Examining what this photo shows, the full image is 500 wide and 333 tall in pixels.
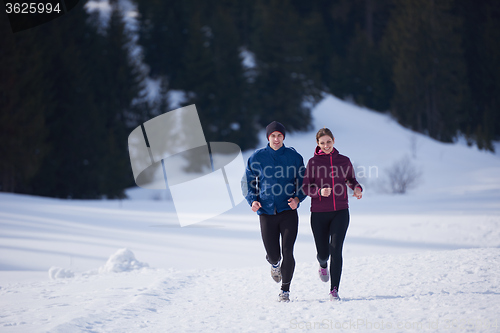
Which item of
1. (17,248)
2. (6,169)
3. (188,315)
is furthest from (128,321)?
(6,169)

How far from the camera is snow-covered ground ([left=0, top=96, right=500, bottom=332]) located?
357cm

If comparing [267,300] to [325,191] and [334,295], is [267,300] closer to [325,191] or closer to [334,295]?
[334,295]

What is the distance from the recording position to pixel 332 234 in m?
4.04

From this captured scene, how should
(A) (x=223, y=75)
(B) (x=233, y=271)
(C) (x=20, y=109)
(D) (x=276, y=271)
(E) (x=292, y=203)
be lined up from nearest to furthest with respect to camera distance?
(E) (x=292, y=203), (D) (x=276, y=271), (B) (x=233, y=271), (C) (x=20, y=109), (A) (x=223, y=75)

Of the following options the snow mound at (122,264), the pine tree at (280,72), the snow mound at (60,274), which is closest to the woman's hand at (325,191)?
the snow mound at (122,264)

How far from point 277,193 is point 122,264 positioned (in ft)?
11.9

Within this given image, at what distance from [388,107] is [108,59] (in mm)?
24031

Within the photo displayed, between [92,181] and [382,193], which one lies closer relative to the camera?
[382,193]

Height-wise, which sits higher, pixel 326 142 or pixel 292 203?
pixel 326 142

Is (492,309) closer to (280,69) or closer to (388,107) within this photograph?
(280,69)

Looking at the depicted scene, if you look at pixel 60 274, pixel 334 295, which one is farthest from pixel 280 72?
pixel 334 295

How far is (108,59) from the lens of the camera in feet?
79.3

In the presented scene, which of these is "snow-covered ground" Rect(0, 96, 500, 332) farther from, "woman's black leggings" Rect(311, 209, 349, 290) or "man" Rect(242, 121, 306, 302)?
"man" Rect(242, 121, 306, 302)

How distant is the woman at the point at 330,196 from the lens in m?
4.02
